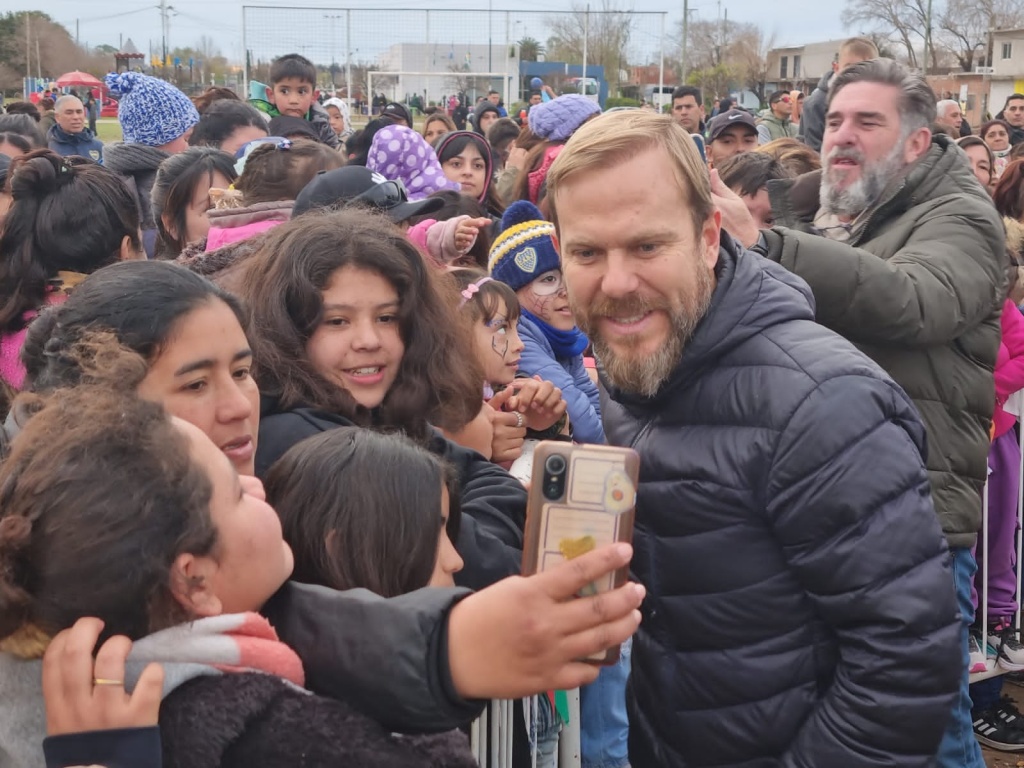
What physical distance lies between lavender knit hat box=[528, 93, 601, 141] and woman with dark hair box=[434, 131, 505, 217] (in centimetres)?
58

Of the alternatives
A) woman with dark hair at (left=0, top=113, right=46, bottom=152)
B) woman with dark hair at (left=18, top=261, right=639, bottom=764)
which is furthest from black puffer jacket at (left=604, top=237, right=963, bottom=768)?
woman with dark hair at (left=0, top=113, right=46, bottom=152)

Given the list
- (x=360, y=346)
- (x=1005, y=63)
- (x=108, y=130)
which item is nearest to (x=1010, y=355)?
(x=360, y=346)

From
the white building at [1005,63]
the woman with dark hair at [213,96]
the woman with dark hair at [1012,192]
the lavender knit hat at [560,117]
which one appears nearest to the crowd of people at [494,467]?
the lavender knit hat at [560,117]

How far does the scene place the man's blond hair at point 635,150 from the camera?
1.95 m

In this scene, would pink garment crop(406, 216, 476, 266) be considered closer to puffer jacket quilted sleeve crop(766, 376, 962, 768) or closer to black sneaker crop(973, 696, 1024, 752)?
A: puffer jacket quilted sleeve crop(766, 376, 962, 768)

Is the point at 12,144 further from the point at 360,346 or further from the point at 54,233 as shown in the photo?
the point at 360,346

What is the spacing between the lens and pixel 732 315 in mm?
1963

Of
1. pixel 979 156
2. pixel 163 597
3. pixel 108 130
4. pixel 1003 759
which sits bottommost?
pixel 1003 759

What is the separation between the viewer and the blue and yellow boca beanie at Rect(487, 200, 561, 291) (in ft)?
13.5

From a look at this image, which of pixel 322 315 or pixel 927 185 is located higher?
pixel 927 185

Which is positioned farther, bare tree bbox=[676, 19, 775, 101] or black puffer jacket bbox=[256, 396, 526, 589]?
bare tree bbox=[676, 19, 775, 101]

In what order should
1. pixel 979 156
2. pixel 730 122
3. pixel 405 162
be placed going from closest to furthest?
1. pixel 405 162
2. pixel 730 122
3. pixel 979 156

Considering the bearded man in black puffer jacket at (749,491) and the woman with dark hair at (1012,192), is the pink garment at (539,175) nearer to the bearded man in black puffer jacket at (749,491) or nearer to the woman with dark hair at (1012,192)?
the woman with dark hair at (1012,192)

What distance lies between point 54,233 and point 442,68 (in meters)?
31.8
